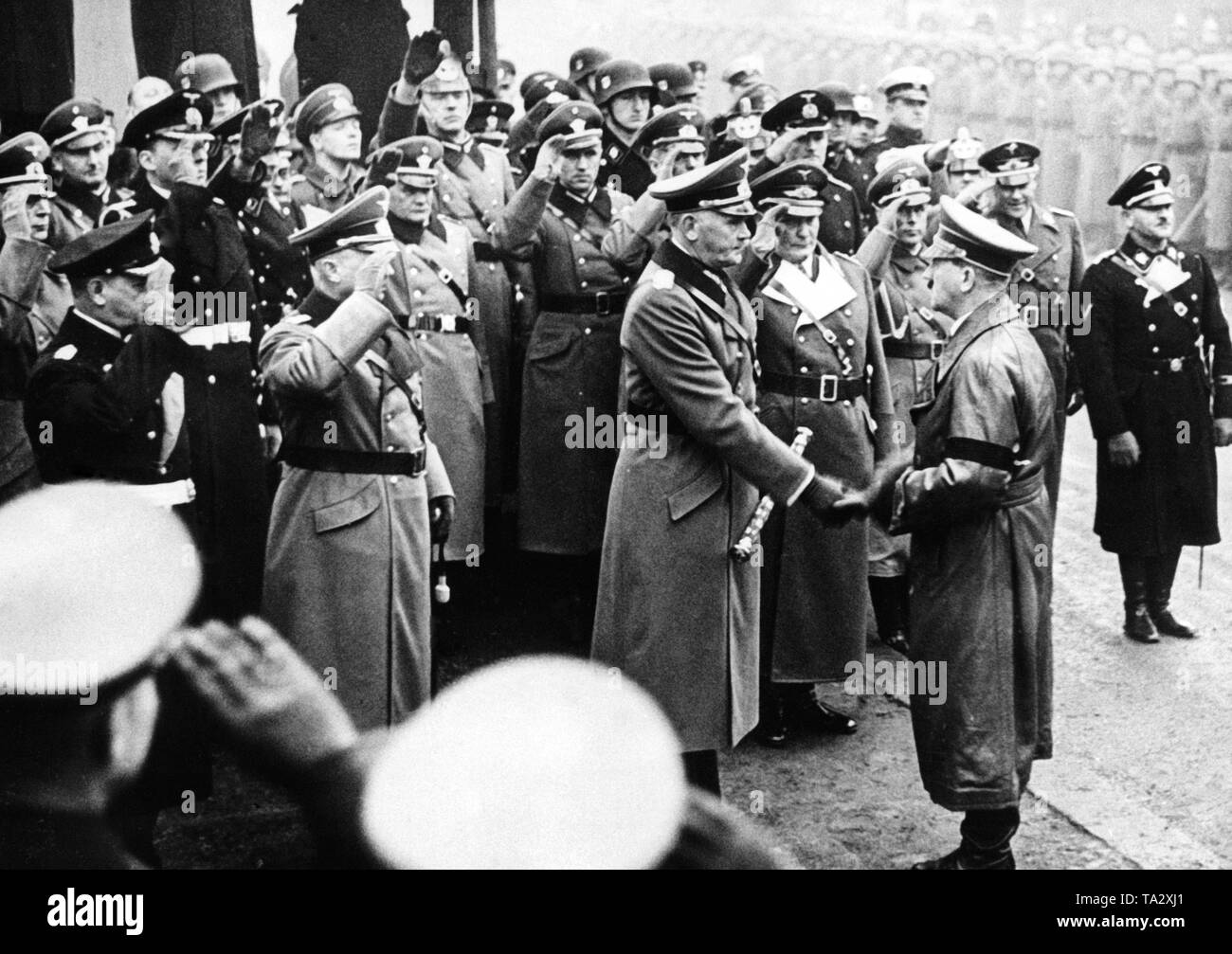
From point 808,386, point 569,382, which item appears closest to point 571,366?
point 569,382

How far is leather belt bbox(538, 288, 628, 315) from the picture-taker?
23.2 feet

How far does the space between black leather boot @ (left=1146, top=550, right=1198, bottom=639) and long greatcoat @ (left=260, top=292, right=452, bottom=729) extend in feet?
12.5

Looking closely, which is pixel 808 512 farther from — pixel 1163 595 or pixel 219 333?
pixel 219 333

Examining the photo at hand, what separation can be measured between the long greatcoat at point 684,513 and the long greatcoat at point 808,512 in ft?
2.93

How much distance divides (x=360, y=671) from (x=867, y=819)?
5.94 ft

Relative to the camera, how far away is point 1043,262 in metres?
7.87

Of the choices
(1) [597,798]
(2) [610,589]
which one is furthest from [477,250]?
(1) [597,798]

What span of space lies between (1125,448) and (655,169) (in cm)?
243

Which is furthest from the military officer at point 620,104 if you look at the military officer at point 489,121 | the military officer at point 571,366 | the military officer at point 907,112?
the military officer at point 907,112

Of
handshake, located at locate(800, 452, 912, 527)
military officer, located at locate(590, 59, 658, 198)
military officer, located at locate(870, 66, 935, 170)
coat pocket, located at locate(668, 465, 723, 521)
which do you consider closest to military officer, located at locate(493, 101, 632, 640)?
military officer, located at locate(590, 59, 658, 198)

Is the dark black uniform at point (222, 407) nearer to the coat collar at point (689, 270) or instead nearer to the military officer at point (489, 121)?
the coat collar at point (689, 270)

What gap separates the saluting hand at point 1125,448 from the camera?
7.50 m

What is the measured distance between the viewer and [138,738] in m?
5.01

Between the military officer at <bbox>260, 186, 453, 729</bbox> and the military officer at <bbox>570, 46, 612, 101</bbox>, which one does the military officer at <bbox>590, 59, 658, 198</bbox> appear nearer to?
the military officer at <bbox>570, 46, 612, 101</bbox>
